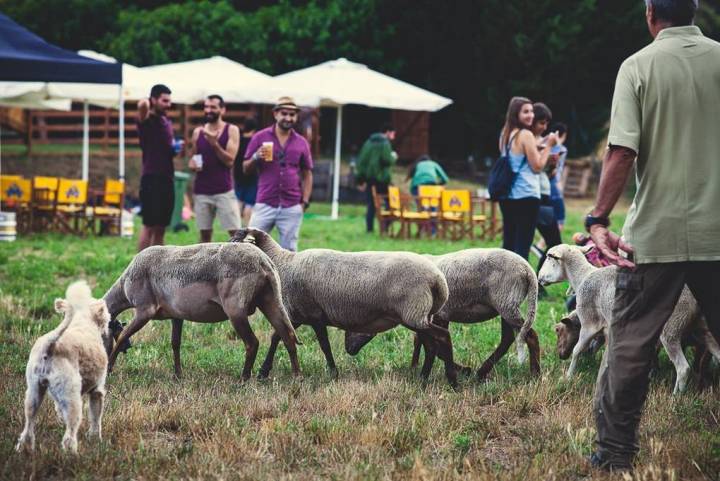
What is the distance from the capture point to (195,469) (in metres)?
5.10

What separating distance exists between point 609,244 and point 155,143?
7.21 m

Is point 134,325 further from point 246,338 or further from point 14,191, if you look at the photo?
point 14,191

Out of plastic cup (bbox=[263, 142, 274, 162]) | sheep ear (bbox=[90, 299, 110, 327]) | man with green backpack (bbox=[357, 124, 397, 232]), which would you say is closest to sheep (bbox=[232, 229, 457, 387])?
sheep ear (bbox=[90, 299, 110, 327])

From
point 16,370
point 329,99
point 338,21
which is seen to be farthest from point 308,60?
point 16,370

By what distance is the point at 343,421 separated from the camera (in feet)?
19.7

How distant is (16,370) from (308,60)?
27847mm

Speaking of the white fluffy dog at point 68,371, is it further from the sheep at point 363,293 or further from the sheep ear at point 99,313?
the sheep at point 363,293

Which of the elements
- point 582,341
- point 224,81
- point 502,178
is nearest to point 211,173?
point 502,178

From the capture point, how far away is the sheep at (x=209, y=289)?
7.30 m

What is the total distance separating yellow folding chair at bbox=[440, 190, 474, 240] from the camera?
64.0ft

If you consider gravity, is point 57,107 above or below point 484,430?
above

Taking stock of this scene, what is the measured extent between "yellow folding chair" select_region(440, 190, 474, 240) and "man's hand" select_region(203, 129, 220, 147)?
869 centimetres

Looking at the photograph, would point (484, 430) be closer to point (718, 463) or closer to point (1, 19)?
point (718, 463)

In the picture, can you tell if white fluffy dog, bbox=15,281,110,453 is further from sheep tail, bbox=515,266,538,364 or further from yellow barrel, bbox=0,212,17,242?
yellow barrel, bbox=0,212,17,242
